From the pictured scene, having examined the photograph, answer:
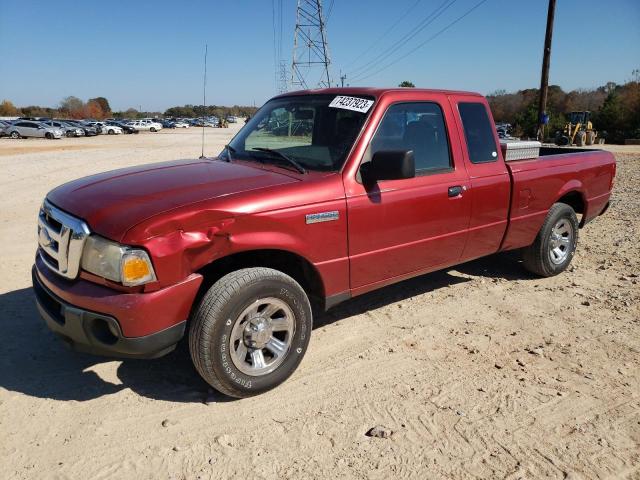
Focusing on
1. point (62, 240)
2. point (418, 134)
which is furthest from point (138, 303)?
point (418, 134)

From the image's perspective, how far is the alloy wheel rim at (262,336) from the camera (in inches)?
119

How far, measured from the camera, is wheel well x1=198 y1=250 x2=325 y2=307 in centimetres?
315

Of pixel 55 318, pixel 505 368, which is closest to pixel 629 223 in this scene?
pixel 505 368

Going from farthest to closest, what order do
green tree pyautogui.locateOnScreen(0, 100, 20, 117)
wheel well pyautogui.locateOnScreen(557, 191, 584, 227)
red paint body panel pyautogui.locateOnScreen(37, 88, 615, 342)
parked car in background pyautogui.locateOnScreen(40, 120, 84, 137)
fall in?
green tree pyautogui.locateOnScreen(0, 100, 20, 117)
parked car in background pyautogui.locateOnScreen(40, 120, 84, 137)
wheel well pyautogui.locateOnScreen(557, 191, 584, 227)
red paint body panel pyautogui.locateOnScreen(37, 88, 615, 342)

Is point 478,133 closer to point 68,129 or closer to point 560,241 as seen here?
point 560,241

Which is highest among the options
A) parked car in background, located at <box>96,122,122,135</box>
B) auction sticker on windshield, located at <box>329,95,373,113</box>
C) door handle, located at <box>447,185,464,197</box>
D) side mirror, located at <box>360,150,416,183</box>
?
parked car in background, located at <box>96,122,122,135</box>

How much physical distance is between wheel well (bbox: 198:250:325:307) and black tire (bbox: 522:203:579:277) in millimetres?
2755

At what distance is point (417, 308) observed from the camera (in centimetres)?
454

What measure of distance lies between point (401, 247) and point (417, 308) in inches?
38.9

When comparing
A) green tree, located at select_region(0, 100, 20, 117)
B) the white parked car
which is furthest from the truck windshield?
green tree, located at select_region(0, 100, 20, 117)

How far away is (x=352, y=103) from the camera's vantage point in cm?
376

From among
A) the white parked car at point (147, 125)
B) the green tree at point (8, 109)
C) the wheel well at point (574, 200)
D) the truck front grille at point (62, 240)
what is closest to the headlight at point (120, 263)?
the truck front grille at point (62, 240)

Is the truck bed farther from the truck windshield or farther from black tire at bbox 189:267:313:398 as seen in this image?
black tire at bbox 189:267:313:398

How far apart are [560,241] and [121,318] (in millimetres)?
4642
